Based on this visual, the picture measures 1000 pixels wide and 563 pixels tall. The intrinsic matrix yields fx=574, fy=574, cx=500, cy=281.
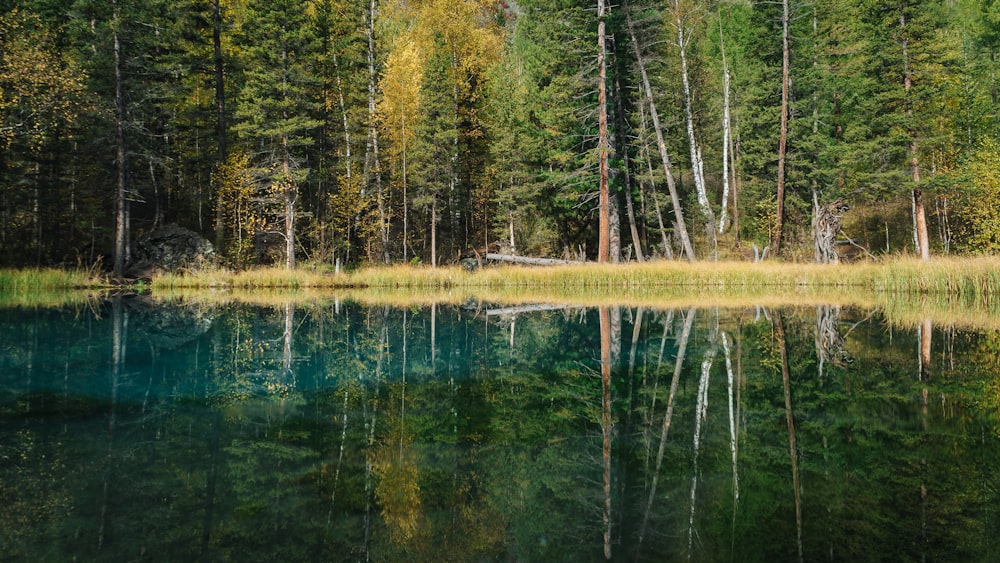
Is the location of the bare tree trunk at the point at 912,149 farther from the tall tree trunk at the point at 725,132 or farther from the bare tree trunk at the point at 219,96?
the bare tree trunk at the point at 219,96

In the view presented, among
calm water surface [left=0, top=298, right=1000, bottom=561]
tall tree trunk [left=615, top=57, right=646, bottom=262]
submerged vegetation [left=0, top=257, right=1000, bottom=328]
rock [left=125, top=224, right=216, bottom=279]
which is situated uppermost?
tall tree trunk [left=615, top=57, right=646, bottom=262]

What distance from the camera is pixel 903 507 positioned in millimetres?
2689

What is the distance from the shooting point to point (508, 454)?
142 inches

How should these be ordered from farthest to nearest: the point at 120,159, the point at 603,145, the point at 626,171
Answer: the point at 626,171 < the point at 120,159 < the point at 603,145

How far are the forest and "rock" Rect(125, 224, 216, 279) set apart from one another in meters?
0.78

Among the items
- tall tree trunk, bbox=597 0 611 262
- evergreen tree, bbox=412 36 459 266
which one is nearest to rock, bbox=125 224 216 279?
evergreen tree, bbox=412 36 459 266

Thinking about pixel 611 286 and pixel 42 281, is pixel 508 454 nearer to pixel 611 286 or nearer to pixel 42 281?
pixel 611 286

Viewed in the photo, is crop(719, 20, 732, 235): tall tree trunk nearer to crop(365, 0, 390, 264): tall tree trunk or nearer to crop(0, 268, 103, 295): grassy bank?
crop(365, 0, 390, 264): tall tree trunk

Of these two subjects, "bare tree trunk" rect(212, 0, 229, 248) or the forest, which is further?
"bare tree trunk" rect(212, 0, 229, 248)

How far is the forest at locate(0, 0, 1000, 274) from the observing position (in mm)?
22906

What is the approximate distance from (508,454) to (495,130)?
24821 mm

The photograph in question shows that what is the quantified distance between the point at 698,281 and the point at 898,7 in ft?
52.1

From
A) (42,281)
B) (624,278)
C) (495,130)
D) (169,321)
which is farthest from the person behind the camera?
(495,130)

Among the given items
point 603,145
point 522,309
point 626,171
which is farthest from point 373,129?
point 522,309
